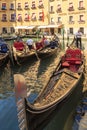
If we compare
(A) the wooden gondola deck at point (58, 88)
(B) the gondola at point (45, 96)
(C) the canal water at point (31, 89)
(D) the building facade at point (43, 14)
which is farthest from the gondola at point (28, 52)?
(D) the building facade at point (43, 14)

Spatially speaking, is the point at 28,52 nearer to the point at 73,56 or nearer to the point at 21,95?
the point at 73,56

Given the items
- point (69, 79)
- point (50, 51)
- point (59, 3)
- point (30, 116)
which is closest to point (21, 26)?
point (59, 3)

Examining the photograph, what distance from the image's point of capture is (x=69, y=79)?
701cm

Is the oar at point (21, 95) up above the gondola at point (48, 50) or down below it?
above

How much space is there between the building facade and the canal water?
50.9 ft

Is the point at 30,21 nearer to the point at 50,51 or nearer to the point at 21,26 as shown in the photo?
the point at 21,26

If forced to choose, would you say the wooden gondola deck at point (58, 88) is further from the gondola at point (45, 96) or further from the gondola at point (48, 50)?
the gondola at point (48, 50)

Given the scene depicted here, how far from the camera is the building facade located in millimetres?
28734

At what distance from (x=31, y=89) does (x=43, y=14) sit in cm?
2411

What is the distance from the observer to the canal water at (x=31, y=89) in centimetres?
582

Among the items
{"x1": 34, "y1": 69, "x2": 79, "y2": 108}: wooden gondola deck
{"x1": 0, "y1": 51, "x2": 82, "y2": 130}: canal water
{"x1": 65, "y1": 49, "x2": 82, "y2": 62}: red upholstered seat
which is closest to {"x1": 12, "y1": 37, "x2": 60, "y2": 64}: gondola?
{"x1": 0, "y1": 51, "x2": 82, "y2": 130}: canal water

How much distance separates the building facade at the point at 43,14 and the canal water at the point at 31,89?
50.9ft

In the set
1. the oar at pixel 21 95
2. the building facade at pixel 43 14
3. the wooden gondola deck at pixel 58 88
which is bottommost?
the building facade at pixel 43 14

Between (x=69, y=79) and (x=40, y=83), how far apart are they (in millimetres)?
2346
